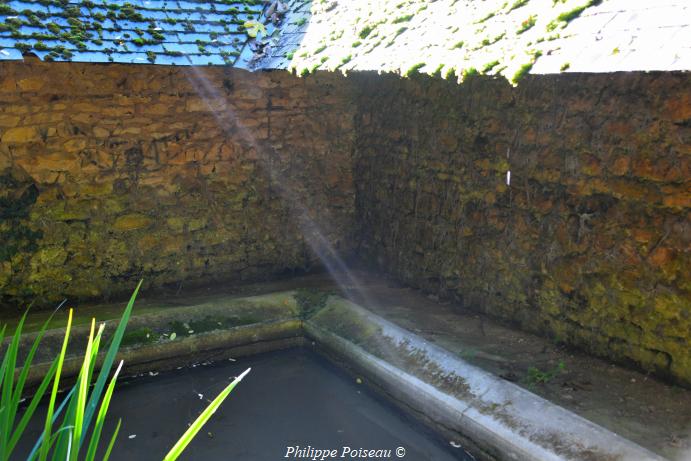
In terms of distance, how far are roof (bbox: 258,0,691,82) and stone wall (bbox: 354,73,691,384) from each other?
62cm

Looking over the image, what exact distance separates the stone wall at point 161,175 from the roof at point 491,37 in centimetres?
83

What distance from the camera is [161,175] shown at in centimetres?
672

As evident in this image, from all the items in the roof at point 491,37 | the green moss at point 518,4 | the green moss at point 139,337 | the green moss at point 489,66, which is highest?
the green moss at point 518,4

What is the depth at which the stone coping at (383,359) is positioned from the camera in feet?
12.7

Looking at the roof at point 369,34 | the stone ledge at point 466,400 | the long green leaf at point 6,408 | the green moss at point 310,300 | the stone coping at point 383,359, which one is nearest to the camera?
the long green leaf at point 6,408

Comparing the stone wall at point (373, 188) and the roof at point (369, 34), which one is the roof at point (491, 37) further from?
the stone wall at point (373, 188)

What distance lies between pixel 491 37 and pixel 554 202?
1.35 metres

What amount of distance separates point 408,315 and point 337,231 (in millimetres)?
1976

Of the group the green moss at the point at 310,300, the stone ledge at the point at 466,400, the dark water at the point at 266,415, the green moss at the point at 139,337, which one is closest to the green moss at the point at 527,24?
the stone ledge at the point at 466,400

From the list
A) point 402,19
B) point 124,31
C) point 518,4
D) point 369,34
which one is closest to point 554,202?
point 518,4

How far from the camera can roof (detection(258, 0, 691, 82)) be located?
11.3 ft

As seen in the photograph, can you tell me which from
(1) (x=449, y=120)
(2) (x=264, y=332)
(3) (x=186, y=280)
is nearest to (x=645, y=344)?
(1) (x=449, y=120)

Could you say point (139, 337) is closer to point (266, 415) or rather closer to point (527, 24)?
point (266, 415)

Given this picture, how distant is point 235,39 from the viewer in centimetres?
665
